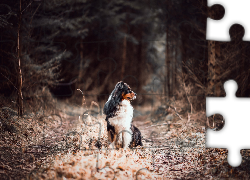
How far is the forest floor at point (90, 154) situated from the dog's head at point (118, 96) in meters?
0.33

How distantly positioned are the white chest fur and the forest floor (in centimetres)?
37

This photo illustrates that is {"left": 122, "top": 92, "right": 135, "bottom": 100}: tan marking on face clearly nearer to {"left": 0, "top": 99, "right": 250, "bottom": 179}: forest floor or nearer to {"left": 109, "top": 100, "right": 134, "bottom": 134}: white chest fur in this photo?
{"left": 109, "top": 100, "right": 134, "bottom": 134}: white chest fur

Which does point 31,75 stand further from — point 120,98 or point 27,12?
point 120,98

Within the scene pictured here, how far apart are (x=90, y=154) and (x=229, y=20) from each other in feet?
7.87

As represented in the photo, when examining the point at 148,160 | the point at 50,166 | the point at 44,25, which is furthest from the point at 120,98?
the point at 44,25

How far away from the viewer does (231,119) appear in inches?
107

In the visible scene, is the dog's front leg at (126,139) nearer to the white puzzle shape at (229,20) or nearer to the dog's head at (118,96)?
the dog's head at (118,96)

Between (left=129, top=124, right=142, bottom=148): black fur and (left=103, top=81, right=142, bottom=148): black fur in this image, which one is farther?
(left=103, top=81, right=142, bottom=148): black fur

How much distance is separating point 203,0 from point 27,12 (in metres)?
2.54

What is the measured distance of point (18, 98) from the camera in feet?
11.2

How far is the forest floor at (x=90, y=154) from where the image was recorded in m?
3.03

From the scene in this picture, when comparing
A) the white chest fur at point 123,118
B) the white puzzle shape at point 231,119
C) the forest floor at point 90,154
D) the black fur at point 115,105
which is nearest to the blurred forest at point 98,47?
the black fur at point 115,105

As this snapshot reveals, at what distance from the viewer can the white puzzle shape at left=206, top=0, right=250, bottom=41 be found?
9.07 feet

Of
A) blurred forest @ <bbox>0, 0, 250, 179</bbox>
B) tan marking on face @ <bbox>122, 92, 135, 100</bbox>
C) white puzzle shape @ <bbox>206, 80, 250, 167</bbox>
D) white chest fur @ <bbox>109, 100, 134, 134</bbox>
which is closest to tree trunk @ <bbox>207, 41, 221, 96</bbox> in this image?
blurred forest @ <bbox>0, 0, 250, 179</bbox>
